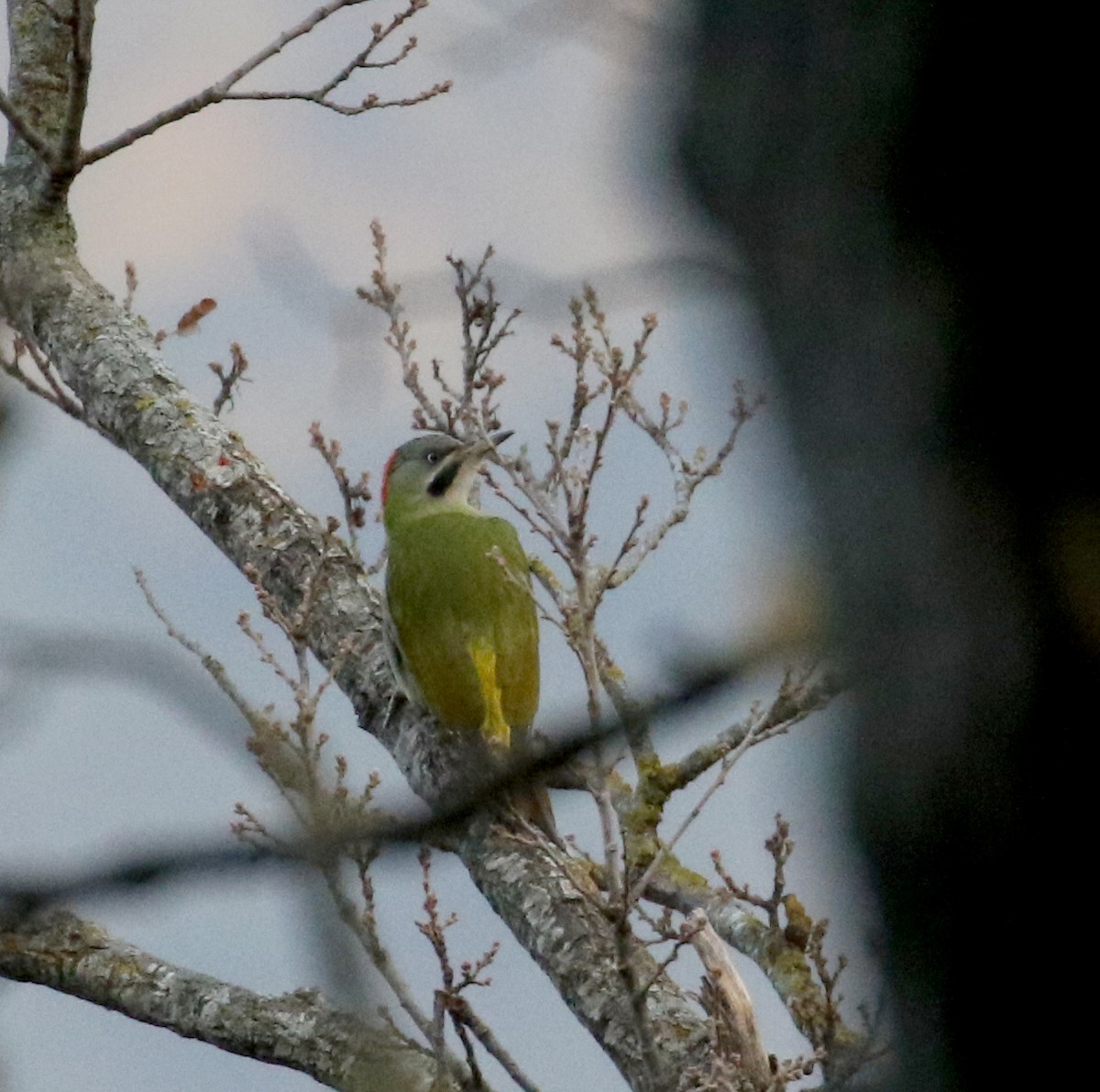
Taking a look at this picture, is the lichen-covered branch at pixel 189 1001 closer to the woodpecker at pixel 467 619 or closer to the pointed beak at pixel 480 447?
the woodpecker at pixel 467 619

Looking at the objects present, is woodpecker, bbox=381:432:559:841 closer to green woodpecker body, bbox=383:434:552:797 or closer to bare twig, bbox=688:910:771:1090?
green woodpecker body, bbox=383:434:552:797

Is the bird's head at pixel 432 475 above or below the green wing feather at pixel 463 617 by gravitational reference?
above

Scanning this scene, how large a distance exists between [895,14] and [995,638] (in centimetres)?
50

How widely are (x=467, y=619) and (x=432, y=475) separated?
94 cm

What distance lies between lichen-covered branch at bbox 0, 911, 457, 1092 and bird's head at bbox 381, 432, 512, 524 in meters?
2.08

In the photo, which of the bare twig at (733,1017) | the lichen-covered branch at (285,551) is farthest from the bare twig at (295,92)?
the bare twig at (733,1017)

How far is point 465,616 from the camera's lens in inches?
216

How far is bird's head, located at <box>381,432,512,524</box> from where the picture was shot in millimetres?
6180

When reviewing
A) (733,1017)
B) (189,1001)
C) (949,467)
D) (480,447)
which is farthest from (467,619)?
(949,467)

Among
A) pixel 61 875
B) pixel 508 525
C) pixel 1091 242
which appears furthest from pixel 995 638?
pixel 508 525

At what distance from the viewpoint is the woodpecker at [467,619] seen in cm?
518

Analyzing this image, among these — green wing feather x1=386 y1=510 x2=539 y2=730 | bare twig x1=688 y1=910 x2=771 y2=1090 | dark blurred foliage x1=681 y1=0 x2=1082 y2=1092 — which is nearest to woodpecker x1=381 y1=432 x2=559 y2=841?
green wing feather x1=386 y1=510 x2=539 y2=730

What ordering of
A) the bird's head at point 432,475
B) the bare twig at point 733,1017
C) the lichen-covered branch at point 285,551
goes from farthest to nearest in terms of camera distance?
the bird's head at point 432,475, the lichen-covered branch at point 285,551, the bare twig at point 733,1017

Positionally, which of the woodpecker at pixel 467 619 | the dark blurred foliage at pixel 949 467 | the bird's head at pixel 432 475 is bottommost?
the dark blurred foliage at pixel 949 467
